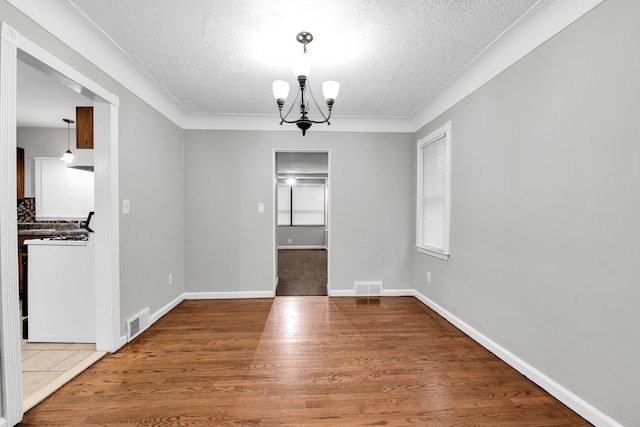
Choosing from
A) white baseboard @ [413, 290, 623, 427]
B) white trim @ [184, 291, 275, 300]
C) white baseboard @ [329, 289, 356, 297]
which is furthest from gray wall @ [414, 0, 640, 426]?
white trim @ [184, 291, 275, 300]

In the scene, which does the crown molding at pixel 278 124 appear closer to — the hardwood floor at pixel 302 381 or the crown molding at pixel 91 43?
the crown molding at pixel 91 43

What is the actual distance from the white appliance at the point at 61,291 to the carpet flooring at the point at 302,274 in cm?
222

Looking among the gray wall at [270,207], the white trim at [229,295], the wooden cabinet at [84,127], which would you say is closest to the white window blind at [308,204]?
the gray wall at [270,207]

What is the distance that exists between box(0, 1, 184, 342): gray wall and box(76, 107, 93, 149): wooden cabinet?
307 millimetres

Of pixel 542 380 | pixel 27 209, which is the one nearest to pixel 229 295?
pixel 542 380

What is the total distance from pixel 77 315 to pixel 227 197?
1.96m

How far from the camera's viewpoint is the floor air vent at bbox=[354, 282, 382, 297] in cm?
387

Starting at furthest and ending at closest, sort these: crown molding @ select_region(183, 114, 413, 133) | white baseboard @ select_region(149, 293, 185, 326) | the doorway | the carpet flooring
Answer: the doorway → the carpet flooring → crown molding @ select_region(183, 114, 413, 133) → white baseboard @ select_region(149, 293, 185, 326)

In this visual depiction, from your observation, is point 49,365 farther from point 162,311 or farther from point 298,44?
point 298,44

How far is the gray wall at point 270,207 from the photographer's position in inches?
148

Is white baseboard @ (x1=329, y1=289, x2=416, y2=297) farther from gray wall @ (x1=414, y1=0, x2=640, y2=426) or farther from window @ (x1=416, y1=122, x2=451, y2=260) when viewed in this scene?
gray wall @ (x1=414, y1=0, x2=640, y2=426)

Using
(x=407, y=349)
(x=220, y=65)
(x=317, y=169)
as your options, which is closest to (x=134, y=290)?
(x=220, y=65)

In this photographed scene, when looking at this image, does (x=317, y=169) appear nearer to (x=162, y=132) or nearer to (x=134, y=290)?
(x=162, y=132)

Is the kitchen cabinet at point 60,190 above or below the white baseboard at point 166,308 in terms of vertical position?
above
